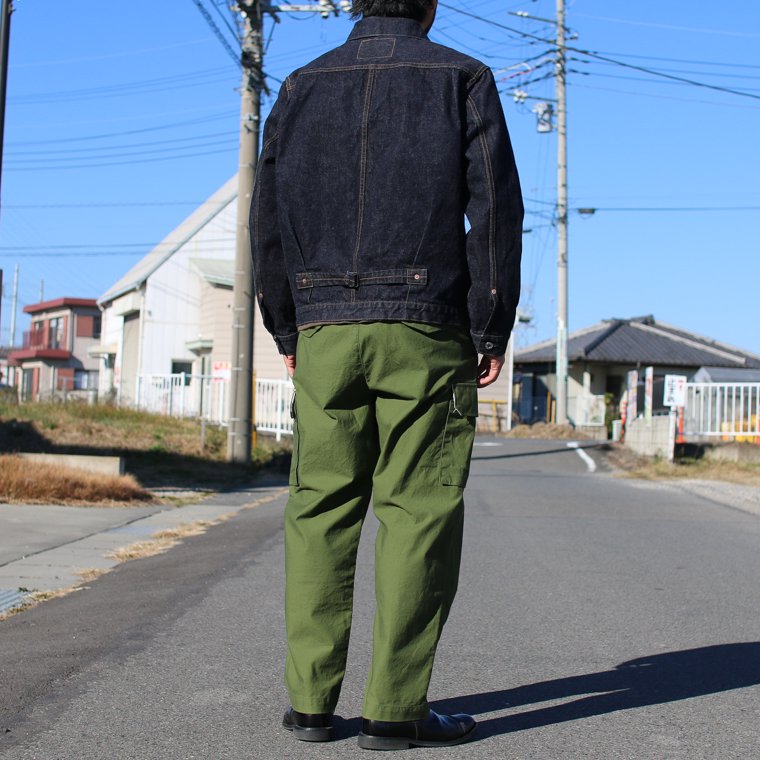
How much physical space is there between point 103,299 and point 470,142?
4014 centimetres

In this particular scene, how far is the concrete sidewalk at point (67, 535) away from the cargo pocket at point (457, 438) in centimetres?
279

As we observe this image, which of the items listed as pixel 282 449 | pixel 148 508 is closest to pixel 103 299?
pixel 282 449

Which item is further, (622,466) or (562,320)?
(562,320)

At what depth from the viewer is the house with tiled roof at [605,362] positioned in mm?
42500

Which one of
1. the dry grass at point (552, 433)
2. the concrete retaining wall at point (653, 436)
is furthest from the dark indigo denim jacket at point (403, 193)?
the dry grass at point (552, 433)

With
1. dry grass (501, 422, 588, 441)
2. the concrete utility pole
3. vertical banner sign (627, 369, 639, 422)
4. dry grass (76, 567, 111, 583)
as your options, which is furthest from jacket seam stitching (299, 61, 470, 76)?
the concrete utility pole

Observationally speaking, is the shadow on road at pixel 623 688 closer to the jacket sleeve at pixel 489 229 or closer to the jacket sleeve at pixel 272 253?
the jacket sleeve at pixel 489 229

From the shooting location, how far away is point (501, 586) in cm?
530

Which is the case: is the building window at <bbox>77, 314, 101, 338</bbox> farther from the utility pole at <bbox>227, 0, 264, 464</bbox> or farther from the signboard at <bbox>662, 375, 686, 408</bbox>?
the signboard at <bbox>662, 375, 686, 408</bbox>

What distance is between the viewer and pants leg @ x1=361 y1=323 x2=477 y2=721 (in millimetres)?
2621

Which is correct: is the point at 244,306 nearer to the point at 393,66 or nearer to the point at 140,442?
the point at 140,442

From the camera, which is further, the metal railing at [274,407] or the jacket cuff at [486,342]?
the metal railing at [274,407]

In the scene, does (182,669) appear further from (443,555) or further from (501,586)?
(501,586)

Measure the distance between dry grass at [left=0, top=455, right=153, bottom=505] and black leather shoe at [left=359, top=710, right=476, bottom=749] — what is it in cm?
671
